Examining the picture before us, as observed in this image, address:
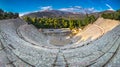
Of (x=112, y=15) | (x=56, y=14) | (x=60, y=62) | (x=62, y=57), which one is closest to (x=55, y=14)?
(x=56, y=14)

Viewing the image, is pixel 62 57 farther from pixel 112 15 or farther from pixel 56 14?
pixel 56 14

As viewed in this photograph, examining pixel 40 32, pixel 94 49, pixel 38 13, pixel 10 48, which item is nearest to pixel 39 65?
pixel 10 48

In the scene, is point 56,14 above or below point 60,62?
above

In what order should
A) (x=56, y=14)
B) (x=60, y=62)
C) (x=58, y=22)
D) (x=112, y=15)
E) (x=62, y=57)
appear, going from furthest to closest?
(x=58, y=22) < (x=56, y=14) < (x=112, y=15) < (x=62, y=57) < (x=60, y=62)

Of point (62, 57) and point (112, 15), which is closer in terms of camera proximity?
point (62, 57)

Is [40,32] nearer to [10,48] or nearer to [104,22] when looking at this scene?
[104,22]

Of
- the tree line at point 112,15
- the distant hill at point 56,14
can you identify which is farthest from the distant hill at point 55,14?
the tree line at point 112,15

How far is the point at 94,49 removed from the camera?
42.1ft

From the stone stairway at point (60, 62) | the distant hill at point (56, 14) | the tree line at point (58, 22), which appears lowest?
the stone stairway at point (60, 62)

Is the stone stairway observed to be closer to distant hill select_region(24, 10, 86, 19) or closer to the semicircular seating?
the semicircular seating

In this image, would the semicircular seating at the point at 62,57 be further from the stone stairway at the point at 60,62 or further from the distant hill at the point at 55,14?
the distant hill at the point at 55,14

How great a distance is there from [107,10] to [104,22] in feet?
11.8

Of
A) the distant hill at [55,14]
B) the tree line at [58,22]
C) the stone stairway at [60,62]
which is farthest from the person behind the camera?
the tree line at [58,22]

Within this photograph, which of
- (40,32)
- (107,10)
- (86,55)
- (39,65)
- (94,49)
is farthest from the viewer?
(40,32)
